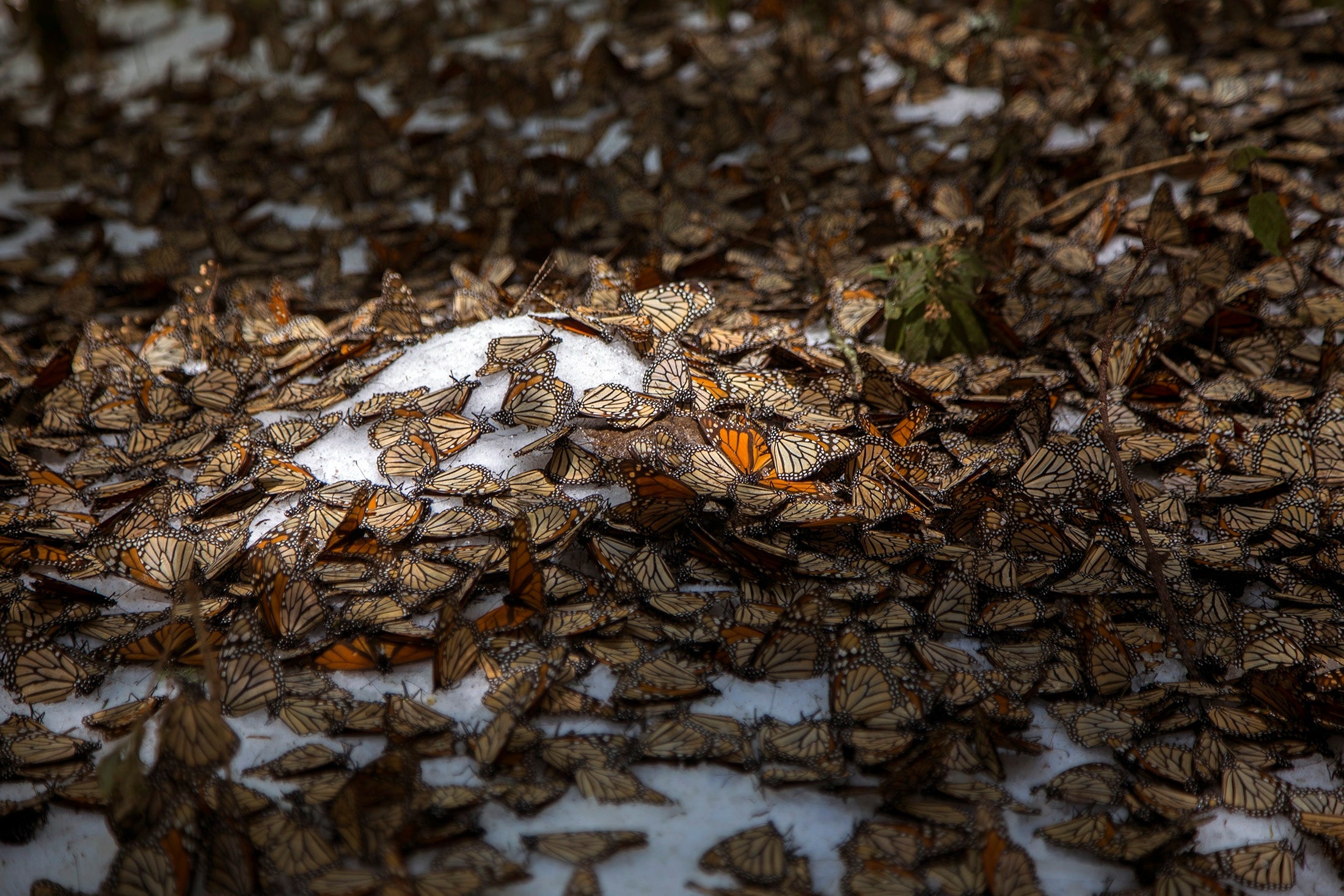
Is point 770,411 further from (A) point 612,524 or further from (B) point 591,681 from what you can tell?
(B) point 591,681

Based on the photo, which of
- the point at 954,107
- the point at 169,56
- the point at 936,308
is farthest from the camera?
the point at 169,56

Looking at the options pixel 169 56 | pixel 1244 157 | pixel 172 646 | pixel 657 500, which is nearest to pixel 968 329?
pixel 1244 157

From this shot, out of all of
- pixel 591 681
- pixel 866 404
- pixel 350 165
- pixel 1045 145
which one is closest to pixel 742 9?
pixel 1045 145

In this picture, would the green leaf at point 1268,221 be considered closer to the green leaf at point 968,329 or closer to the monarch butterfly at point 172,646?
the green leaf at point 968,329

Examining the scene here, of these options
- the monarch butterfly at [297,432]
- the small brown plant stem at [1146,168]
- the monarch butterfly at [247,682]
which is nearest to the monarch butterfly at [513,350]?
the monarch butterfly at [297,432]

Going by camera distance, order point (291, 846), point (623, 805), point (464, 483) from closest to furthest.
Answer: point (291, 846)
point (623, 805)
point (464, 483)

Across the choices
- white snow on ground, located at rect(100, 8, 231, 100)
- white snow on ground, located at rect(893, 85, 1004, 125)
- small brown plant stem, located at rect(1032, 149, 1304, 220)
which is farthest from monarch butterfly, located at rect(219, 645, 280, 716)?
white snow on ground, located at rect(100, 8, 231, 100)

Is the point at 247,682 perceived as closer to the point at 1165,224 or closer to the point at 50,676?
the point at 50,676

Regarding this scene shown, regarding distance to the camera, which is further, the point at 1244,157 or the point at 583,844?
the point at 1244,157
